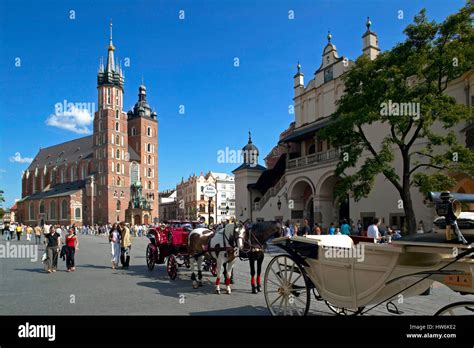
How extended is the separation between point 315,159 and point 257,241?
18.1m

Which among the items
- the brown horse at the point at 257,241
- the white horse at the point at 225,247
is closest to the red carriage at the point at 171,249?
the white horse at the point at 225,247

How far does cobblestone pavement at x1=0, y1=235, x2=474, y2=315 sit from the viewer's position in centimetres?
684

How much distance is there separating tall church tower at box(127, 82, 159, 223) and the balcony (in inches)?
2586

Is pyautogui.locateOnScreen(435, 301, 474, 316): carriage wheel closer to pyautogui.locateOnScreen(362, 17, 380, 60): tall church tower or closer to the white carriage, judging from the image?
the white carriage

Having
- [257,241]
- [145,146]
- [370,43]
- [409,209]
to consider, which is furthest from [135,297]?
[145,146]

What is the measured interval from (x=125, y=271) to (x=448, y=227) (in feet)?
37.2

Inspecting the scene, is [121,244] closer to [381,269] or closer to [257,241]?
[257,241]

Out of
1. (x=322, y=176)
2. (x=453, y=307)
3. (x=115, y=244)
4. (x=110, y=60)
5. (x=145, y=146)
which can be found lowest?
(x=115, y=244)

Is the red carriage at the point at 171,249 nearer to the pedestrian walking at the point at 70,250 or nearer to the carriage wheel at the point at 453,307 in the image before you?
the pedestrian walking at the point at 70,250

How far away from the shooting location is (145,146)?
92750 millimetres

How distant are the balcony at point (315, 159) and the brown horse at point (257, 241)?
15.9 m

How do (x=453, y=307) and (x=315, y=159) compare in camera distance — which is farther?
(x=315, y=159)
